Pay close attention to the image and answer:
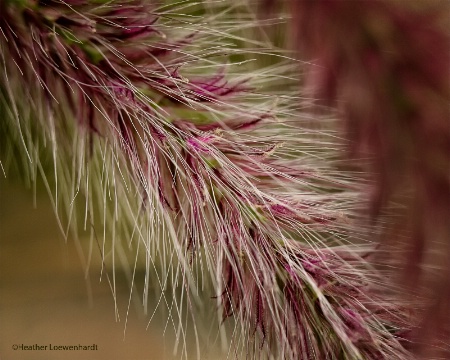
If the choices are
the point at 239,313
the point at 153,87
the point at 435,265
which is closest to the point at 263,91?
the point at 153,87

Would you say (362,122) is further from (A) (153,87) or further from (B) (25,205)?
(B) (25,205)

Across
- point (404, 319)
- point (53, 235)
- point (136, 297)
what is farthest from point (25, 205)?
point (404, 319)

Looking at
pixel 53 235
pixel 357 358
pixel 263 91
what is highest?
pixel 263 91

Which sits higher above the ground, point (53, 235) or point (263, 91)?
point (263, 91)

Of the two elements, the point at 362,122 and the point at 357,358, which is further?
the point at 357,358

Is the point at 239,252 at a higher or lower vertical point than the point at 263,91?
lower

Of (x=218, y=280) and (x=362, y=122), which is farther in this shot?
(x=218, y=280)

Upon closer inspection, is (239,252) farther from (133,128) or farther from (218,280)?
(133,128)

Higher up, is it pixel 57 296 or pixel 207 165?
pixel 207 165
